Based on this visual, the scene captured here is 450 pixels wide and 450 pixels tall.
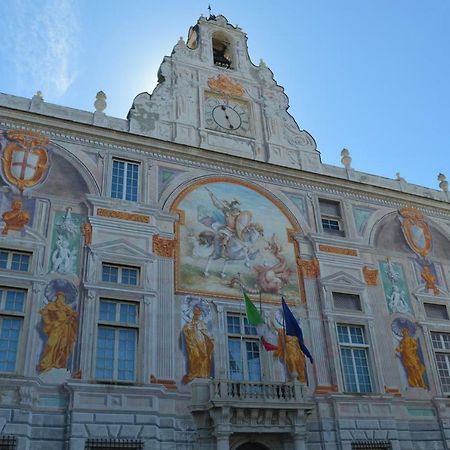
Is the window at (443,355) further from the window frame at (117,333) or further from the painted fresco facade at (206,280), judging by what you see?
the window frame at (117,333)

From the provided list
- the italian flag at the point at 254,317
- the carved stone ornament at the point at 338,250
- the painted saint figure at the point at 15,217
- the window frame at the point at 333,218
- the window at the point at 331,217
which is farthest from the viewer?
the window at the point at 331,217

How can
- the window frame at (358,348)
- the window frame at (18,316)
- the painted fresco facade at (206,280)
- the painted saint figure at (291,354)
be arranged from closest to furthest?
the window frame at (18,316) → the painted fresco facade at (206,280) → the painted saint figure at (291,354) → the window frame at (358,348)

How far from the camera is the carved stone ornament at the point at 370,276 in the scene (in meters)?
22.5

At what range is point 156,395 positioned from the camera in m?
16.9

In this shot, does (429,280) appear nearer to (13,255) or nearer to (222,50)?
(222,50)

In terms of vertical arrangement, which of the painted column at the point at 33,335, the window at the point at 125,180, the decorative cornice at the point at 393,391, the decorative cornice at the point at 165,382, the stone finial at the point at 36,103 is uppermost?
the stone finial at the point at 36,103

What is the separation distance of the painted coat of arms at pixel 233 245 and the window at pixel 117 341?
205cm

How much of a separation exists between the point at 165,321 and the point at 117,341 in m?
1.61

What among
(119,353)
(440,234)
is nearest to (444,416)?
(440,234)

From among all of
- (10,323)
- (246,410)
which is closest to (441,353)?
(246,410)

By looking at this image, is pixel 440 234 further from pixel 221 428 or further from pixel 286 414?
pixel 221 428

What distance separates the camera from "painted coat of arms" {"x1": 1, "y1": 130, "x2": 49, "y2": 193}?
1886 centimetres

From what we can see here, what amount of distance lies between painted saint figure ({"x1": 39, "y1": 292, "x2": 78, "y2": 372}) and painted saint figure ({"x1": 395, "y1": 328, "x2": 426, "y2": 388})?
11.8 m

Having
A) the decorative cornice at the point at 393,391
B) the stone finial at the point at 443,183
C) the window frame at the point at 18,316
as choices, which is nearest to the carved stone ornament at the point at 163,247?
the window frame at the point at 18,316
